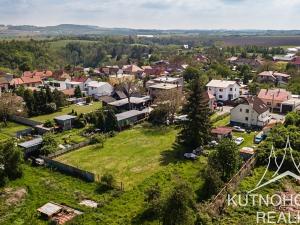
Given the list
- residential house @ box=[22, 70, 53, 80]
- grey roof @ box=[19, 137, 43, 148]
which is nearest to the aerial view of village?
grey roof @ box=[19, 137, 43, 148]

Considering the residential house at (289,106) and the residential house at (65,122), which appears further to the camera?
the residential house at (289,106)

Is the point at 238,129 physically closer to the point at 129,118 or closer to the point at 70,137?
the point at 129,118

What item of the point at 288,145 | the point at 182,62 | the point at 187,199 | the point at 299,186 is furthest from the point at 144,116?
the point at 182,62

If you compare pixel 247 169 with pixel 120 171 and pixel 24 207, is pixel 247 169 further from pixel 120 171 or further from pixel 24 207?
pixel 24 207

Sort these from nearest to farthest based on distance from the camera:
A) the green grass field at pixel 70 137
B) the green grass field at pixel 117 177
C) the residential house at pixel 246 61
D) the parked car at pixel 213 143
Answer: the green grass field at pixel 117 177 < the parked car at pixel 213 143 < the green grass field at pixel 70 137 < the residential house at pixel 246 61

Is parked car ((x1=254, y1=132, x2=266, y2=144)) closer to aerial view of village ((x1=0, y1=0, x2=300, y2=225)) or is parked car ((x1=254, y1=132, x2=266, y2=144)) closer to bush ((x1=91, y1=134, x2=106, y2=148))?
aerial view of village ((x1=0, y1=0, x2=300, y2=225))

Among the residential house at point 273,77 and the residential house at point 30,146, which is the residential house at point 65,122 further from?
the residential house at point 273,77

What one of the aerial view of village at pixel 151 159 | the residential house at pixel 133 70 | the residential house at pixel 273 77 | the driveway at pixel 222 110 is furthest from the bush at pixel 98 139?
the residential house at pixel 133 70
